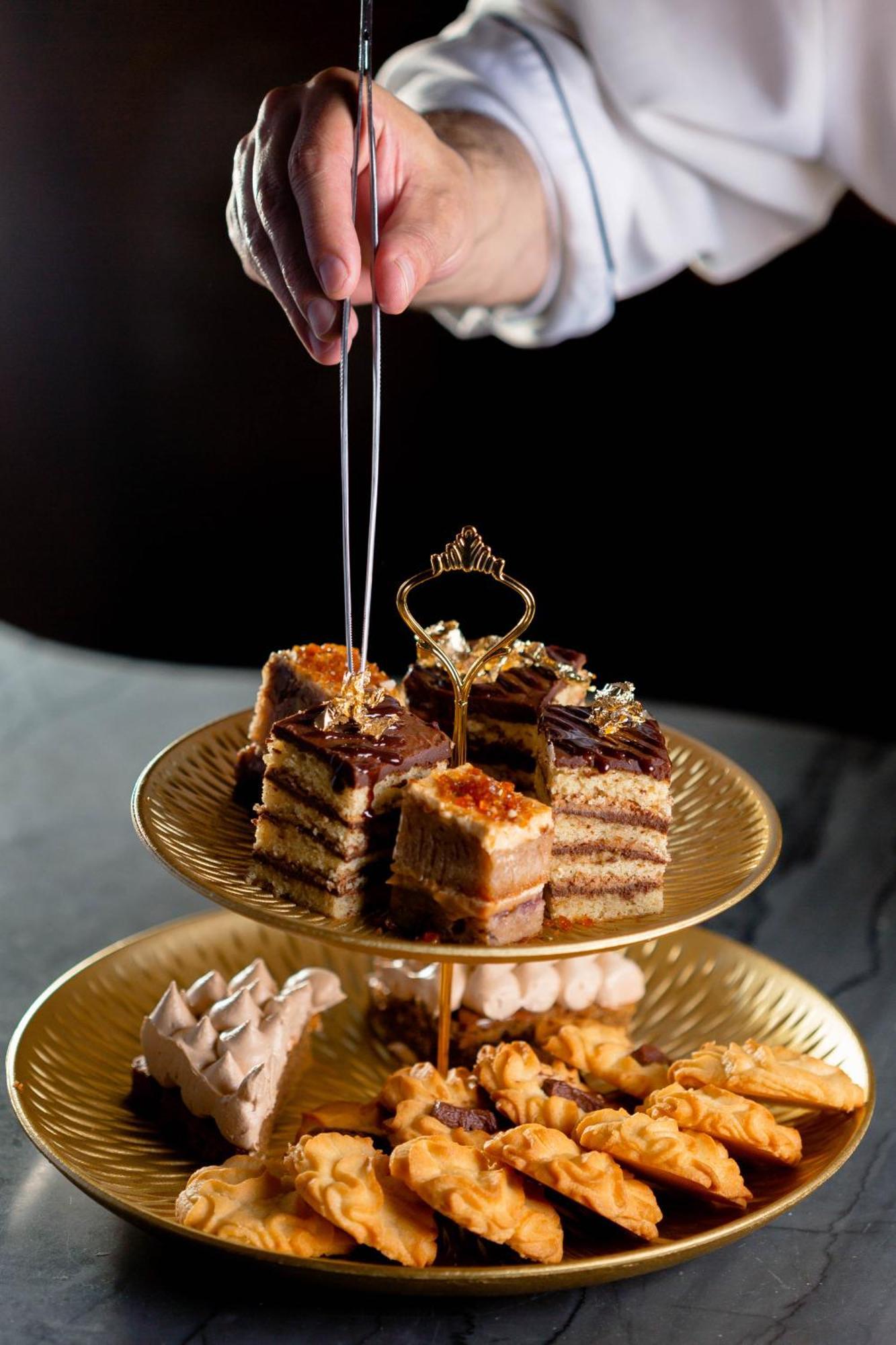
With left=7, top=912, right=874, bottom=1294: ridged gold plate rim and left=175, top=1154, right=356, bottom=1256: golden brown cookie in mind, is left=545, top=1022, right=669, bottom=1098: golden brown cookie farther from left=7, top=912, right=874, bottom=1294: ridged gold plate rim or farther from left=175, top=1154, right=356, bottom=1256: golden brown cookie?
left=175, top=1154, right=356, bottom=1256: golden brown cookie

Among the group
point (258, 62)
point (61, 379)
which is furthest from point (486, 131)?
point (61, 379)

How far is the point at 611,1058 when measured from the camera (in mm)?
2279

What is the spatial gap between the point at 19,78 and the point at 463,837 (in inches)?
141

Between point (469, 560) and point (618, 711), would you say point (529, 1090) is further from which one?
point (469, 560)

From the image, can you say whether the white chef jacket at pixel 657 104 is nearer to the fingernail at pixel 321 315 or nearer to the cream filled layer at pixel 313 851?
the fingernail at pixel 321 315

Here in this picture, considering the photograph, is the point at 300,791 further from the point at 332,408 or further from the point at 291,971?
the point at 332,408

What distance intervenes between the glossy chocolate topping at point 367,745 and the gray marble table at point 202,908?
1.99ft

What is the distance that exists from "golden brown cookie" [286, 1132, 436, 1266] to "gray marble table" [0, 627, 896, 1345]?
12cm

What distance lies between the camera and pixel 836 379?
4.34 metres

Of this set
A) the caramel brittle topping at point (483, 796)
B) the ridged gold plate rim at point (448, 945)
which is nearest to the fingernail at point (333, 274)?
the caramel brittle topping at point (483, 796)

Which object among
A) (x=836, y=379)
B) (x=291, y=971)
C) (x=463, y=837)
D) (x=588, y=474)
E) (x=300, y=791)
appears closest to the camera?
(x=463, y=837)

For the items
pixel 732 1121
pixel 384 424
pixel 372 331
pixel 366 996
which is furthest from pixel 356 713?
pixel 384 424

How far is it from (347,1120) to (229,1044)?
0.20m

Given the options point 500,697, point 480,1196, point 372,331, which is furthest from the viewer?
point 500,697
